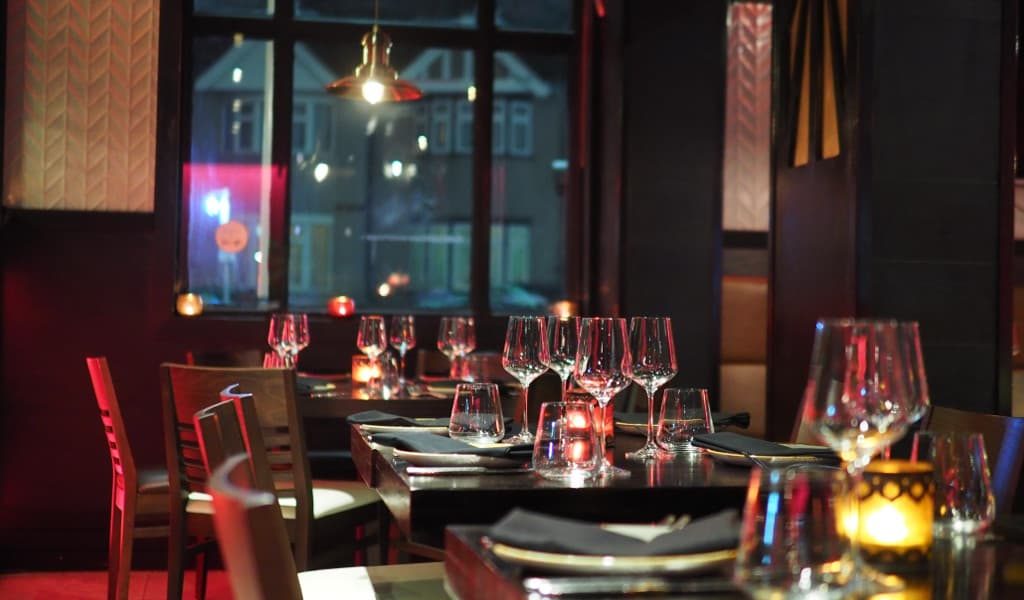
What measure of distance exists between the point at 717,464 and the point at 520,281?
4.26 meters

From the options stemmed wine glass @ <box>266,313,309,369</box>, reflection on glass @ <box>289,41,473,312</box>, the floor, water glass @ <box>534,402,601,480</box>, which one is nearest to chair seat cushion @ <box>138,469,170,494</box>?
stemmed wine glass @ <box>266,313,309,369</box>

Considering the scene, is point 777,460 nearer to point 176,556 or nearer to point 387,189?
point 176,556

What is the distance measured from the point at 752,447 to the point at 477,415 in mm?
530

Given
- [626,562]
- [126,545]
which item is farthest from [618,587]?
[126,545]

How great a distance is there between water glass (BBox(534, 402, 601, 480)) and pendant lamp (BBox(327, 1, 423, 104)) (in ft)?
10.7

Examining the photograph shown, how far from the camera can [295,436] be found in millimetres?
3258

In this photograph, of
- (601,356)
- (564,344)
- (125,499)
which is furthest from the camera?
(125,499)

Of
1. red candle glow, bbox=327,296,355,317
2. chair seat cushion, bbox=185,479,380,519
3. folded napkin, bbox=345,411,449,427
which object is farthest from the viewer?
red candle glow, bbox=327,296,355,317

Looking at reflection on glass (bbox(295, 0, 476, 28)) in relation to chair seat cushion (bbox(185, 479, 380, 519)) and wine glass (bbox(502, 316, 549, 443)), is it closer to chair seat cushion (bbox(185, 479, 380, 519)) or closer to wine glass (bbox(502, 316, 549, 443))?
chair seat cushion (bbox(185, 479, 380, 519))

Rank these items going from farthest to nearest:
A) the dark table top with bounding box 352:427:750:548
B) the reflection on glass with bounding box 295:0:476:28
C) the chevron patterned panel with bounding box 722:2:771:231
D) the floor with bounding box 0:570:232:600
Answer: the chevron patterned panel with bounding box 722:2:771:231 → the reflection on glass with bounding box 295:0:476:28 → the floor with bounding box 0:570:232:600 → the dark table top with bounding box 352:427:750:548

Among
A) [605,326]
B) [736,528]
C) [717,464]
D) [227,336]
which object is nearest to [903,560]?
[736,528]

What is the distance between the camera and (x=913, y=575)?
1.37 metres

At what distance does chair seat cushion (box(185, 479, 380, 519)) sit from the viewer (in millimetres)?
3363

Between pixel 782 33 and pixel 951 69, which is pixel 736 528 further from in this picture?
pixel 782 33
